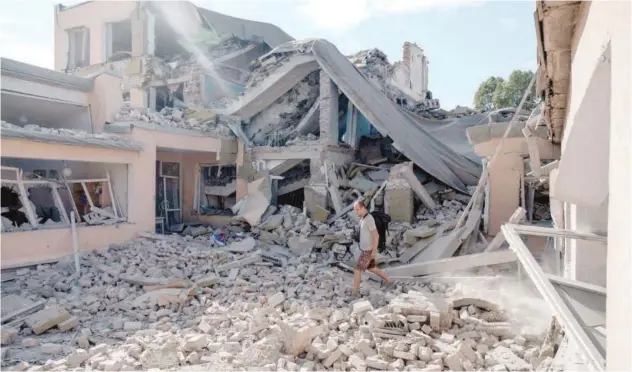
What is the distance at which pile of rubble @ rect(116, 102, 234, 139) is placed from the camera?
36.0 feet

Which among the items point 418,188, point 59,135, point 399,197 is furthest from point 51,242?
point 418,188

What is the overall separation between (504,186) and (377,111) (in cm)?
491

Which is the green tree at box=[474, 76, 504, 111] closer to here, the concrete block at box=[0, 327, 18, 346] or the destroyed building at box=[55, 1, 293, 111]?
the destroyed building at box=[55, 1, 293, 111]

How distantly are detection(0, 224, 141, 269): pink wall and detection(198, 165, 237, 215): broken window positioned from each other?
354 cm

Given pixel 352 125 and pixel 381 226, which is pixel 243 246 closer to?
pixel 381 226

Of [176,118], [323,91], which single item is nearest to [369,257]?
[323,91]

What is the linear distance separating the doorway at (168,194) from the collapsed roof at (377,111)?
2690 millimetres

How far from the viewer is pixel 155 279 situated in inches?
304

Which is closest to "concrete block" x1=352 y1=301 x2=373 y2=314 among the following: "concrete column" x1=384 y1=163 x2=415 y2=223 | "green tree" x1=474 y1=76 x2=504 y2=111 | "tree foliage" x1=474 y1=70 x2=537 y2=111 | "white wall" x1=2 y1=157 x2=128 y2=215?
"concrete column" x1=384 y1=163 x2=415 y2=223

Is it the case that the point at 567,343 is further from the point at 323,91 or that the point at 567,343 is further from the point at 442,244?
the point at 323,91

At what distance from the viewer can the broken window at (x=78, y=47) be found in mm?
20078

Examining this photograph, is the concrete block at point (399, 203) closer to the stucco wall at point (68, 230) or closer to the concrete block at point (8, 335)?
the stucco wall at point (68, 230)

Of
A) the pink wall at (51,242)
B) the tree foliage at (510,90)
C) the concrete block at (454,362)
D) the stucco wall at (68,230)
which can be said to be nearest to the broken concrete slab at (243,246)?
the stucco wall at (68,230)

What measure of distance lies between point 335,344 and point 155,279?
4075 mm
